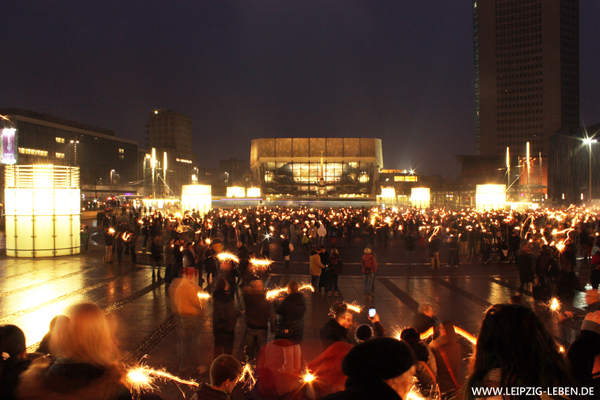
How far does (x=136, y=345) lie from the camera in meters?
6.53

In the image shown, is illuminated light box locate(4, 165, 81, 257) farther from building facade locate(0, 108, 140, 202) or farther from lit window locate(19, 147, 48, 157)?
lit window locate(19, 147, 48, 157)

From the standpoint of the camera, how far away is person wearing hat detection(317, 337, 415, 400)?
178cm

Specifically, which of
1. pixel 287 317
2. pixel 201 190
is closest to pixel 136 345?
pixel 287 317

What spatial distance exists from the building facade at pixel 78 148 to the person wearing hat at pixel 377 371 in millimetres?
73339

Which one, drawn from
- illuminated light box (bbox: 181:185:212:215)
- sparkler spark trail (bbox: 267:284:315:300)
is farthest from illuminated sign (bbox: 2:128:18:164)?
sparkler spark trail (bbox: 267:284:315:300)

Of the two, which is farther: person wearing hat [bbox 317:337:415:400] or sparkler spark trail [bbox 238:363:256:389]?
sparkler spark trail [bbox 238:363:256:389]

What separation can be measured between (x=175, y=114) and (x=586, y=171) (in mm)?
134615

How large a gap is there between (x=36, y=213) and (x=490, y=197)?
30447 millimetres

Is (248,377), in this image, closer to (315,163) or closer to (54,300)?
(54,300)

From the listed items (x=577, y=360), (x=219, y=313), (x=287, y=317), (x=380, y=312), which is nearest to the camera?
(x=577, y=360)

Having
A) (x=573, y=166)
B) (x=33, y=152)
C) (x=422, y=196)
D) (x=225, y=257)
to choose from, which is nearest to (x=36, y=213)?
(x=225, y=257)

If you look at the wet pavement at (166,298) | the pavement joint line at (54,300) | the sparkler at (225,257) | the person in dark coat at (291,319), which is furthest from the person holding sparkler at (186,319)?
the pavement joint line at (54,300)

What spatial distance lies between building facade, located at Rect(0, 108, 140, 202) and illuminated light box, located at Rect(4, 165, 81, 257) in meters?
55.3

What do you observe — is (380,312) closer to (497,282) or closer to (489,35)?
(497,282)
